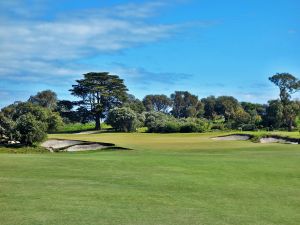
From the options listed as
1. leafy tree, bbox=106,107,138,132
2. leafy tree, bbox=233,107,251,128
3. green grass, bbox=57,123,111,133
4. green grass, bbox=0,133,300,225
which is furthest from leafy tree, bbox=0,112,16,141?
leafy tree, bbox=233,107,251,128

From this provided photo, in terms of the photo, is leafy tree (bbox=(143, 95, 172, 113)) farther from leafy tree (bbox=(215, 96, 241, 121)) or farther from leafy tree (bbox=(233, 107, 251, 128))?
leafy tree (bbox=(233, 107, 251, 128))

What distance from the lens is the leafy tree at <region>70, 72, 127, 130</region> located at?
9531 cm

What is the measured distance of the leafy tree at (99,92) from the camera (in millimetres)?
95312

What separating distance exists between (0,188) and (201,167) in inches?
434

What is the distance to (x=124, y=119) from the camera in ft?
270

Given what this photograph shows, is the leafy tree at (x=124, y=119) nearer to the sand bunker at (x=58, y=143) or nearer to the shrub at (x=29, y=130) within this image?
the sand bunker at (x=58, y=143)

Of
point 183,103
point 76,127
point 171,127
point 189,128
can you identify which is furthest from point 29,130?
point 183,103

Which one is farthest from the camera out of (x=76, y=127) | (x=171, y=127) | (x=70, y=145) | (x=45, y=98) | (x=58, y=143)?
(x=45, y=98)

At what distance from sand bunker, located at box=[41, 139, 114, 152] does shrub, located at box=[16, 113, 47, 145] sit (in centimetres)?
175

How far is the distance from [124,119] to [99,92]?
51.6ft

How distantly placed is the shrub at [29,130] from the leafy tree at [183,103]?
10711 cm

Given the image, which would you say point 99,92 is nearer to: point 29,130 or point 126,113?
point 126,113

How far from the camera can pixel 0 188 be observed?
594 inches

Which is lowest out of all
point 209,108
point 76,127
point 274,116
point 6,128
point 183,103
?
point 6,128
